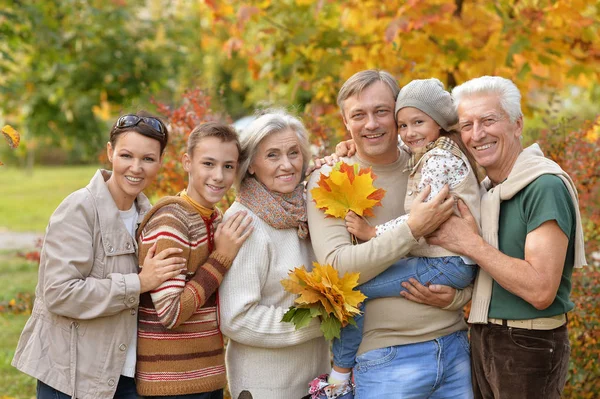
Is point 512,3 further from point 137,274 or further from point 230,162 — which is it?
point 137,274

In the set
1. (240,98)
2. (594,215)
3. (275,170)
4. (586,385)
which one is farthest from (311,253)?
(240,98)

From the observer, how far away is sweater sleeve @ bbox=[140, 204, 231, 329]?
10.1ft

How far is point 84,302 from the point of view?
3045 millimetres

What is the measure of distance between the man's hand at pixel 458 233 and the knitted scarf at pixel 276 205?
25.2 inches

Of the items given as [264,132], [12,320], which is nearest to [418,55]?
[264,132]

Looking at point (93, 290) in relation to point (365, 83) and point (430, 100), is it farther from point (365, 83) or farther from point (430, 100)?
point (430, 100)

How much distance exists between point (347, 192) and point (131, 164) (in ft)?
3.36

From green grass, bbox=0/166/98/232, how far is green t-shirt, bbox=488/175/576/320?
1240 centimetres

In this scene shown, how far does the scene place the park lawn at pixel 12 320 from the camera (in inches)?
233

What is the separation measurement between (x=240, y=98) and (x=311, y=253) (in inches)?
1090

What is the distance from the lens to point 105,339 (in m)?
3.16

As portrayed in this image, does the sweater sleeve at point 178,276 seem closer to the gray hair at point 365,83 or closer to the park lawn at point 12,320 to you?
the gray hair at point 365,83

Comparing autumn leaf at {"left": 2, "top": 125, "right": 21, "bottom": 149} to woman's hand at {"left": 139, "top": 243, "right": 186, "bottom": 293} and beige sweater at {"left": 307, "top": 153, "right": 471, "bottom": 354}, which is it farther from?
beige sweater at {"left": 307, "top": 153, "right": 471, "bottom": 354}

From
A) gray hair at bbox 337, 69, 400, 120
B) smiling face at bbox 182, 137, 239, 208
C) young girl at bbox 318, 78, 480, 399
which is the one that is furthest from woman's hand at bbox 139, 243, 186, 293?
gray hair at bbox 337, 69, 400, 120
